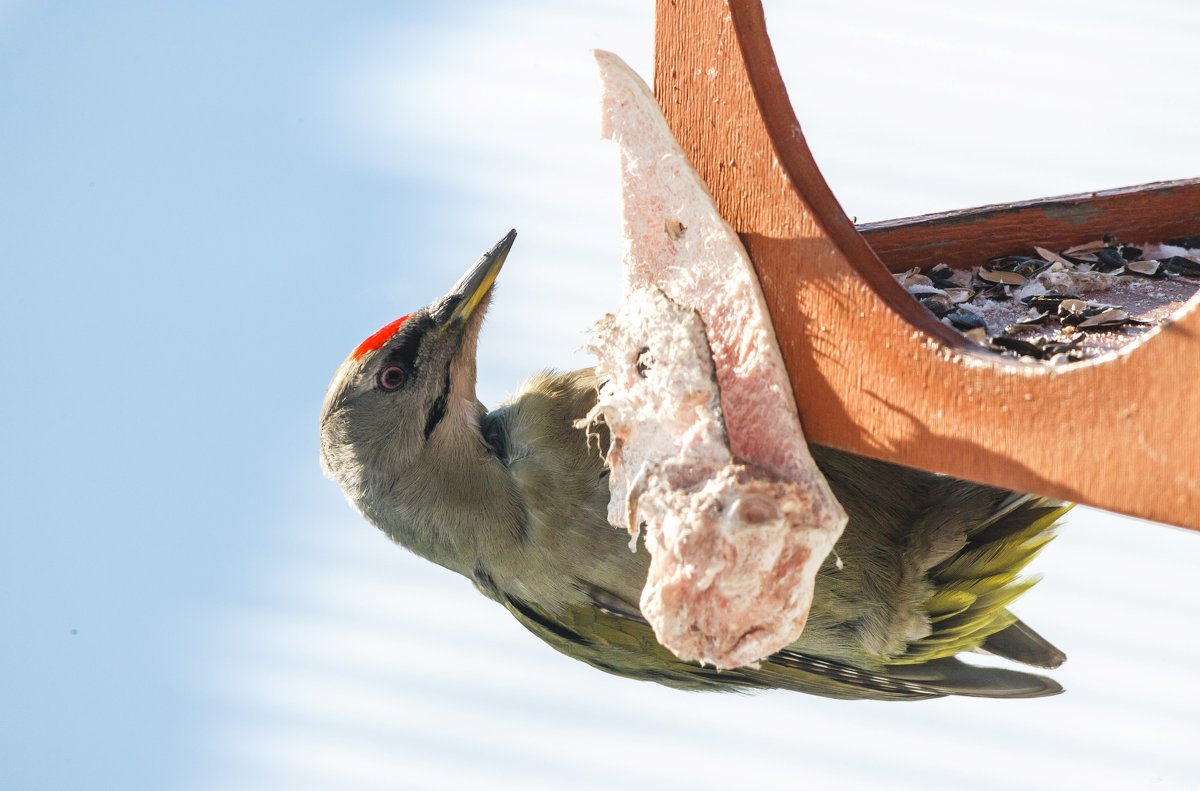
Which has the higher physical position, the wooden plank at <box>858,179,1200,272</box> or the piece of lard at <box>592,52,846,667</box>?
the wooden plank at <box>858,179,1200,272</box>

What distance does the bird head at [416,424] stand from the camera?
2492 mm

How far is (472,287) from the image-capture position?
2.51 metres

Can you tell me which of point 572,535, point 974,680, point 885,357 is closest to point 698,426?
point 885,357

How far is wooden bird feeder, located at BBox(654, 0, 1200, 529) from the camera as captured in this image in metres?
1.24

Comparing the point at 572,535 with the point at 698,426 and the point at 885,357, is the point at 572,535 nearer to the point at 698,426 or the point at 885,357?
the point at 698,426

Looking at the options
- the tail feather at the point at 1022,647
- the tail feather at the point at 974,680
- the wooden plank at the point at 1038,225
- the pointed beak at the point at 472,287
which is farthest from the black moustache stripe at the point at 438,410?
the tail feather at the point at 1022,647

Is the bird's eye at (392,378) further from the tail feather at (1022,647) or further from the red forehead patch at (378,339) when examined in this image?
the tail feather at (1022,647)

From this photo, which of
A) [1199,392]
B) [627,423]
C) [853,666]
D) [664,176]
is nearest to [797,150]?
[664,176]

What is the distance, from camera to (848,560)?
227 cm

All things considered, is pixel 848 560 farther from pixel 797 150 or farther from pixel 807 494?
pixel 797 150

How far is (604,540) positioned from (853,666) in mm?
594

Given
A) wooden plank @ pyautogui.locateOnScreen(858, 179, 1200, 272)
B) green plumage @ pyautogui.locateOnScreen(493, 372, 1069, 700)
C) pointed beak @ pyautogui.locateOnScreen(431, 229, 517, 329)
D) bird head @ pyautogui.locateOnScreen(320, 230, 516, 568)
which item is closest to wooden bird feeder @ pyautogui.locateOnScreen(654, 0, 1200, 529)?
wooden plank @ pyautogui.locateOnScreen(858, 179, 1200, 272)

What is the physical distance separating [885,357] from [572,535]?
102cm

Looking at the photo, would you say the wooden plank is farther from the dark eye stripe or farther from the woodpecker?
the dark eye stripe
